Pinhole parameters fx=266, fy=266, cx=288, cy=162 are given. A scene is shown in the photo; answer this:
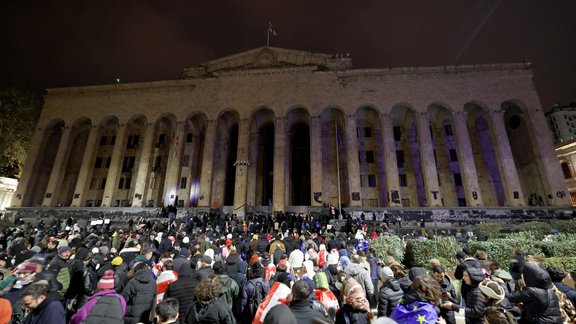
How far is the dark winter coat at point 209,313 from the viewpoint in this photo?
3145mm

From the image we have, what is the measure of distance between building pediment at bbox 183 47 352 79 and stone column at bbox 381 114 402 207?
354 inches

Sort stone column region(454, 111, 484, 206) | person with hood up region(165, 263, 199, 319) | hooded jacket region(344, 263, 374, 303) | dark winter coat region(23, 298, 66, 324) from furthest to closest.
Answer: stone column region(454, 111, 484, 206) < hooded jacket region(344, 263, 374, 303) < person with hood up region(165, 263, 199, 319) < dark winter coat region(23, 298, 66, 324)

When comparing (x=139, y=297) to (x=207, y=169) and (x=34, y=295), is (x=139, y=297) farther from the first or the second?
(x=207, y=169)

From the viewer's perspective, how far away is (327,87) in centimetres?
2952

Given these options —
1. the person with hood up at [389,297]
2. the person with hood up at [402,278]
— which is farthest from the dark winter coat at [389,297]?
the person with hood up at [402,278]

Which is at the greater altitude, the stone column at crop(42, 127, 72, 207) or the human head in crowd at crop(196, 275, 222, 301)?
the stone column at crop(42, 127, 72, 207)

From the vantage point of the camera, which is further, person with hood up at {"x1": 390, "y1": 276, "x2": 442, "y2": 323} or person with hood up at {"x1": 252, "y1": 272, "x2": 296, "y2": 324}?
person with hood up at {"x1": 252, "y1": 272, "x2": 296, "y2": 324}

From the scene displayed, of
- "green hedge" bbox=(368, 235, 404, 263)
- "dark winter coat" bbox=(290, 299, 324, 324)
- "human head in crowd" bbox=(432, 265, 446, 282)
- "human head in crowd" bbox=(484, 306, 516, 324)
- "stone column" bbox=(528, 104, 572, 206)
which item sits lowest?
"dark winter coat" bbox=(290, 299, 324, 324)

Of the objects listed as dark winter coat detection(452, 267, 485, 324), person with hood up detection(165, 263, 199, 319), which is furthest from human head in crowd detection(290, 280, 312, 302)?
dark winter coat detection(452, 267, 485, 324)

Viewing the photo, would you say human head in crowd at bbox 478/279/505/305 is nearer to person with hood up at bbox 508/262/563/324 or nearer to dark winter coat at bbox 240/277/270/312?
person with hood up at bbox 508/262/563/324

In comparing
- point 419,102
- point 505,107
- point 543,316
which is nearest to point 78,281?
point 543,316

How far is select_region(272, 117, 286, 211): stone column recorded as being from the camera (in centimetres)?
2620

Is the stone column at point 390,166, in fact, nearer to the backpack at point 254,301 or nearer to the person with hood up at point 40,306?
the backpack at point 254,301

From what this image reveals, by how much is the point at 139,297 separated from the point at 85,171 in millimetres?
32105
